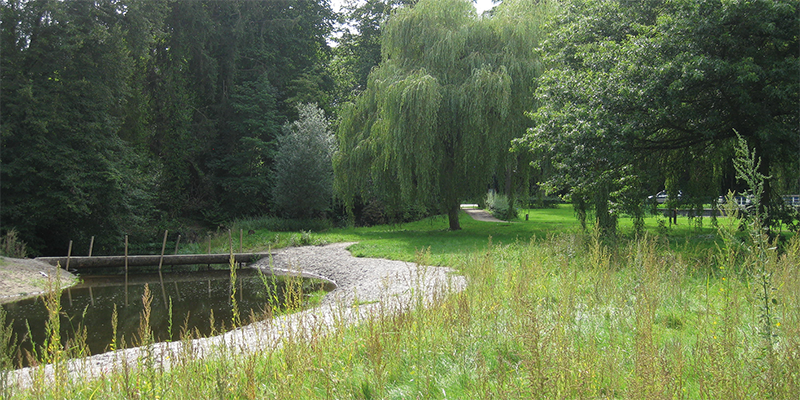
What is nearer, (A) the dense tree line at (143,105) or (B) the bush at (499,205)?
(A) the dense tree line at (143,105)

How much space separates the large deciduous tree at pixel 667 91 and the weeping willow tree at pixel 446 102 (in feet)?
10.1

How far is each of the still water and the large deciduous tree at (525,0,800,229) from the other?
6937 millimetres

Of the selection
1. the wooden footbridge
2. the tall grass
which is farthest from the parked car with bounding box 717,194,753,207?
the wooden footbridge

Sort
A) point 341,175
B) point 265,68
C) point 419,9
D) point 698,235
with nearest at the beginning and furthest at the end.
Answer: point 698,235 → point 419,9 → point 341,175 → point 265,68

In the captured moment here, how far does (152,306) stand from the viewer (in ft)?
37.3

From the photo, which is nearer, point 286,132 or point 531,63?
point 531,63

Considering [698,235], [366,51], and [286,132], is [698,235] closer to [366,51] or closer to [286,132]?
[286,132]

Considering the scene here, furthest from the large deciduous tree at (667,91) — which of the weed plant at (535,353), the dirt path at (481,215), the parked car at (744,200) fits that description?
the dirt path at (481,215)

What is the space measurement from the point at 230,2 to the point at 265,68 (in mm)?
4082

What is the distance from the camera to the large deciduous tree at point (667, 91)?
8734mm

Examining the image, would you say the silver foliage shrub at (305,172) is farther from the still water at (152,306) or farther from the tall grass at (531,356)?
the tall grass at (531,356)

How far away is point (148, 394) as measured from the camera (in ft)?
10.0

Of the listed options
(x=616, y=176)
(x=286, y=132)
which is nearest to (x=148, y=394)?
(x=616, y=176)

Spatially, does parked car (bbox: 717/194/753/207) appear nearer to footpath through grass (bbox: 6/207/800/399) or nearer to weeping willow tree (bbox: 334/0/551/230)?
footpath through grass (bbox: 6/207/800/399)
